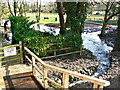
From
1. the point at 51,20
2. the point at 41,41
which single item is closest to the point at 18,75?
the point at 41,41

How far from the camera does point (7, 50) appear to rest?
19.2ft

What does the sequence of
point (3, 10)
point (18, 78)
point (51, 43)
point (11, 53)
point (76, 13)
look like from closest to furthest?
point (18, 78) → point (11, 53) → point (51, 43) → point (76, 13) → point (3, 10)

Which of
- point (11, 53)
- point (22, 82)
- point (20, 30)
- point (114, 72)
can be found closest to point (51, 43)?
point (20, 30)

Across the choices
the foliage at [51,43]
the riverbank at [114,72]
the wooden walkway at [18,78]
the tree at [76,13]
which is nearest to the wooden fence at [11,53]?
the wooden walkway at [18,78]

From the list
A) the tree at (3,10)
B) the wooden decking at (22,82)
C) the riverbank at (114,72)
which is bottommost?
the riverbank at (114,72)

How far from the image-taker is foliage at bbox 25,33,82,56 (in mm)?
7477

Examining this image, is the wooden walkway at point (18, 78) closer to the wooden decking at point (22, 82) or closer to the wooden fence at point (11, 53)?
the wooden decking at point (22, 82)

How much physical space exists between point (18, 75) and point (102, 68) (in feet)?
13.8

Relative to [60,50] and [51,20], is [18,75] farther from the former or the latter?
[51,20]

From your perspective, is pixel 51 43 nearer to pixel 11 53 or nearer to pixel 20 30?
pixel 20 30

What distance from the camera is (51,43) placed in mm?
8078

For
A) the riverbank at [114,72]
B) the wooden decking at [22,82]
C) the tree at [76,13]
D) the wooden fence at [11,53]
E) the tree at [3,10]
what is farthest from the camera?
the tree at [3,10]

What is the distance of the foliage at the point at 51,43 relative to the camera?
24.5 feet

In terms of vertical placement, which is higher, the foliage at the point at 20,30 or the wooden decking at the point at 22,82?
the foliage at the point at 20,30
